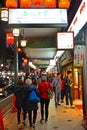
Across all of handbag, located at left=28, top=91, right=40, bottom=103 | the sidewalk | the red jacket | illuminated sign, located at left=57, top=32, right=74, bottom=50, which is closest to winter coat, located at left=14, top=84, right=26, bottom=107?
handbag, located at left=28, top=91, right=40, bottom=103

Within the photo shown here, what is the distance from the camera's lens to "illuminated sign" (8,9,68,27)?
1277cm

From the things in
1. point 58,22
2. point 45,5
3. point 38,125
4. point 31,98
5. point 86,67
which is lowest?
point 38,125

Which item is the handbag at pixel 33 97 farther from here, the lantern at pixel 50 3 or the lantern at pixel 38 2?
the lantern at pixel 38 2

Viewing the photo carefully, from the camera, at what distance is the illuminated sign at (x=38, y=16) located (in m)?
12.8

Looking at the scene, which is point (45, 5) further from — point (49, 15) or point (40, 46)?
point (40, 46)

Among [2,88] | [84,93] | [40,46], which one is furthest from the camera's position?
[2,88]

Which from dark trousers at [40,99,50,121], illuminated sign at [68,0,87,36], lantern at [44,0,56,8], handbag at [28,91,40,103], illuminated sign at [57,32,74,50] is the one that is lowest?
dark trousers at [40,99,50,121]

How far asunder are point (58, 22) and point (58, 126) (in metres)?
3.95

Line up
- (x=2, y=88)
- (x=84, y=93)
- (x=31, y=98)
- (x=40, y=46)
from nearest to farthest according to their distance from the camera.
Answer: (x=31, y=98) → (x=84, y=93) → (x=40, y=46) → (x=2, y=88)

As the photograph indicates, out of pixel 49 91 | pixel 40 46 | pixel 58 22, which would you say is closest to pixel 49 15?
pixel 58 22

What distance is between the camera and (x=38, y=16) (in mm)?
12789

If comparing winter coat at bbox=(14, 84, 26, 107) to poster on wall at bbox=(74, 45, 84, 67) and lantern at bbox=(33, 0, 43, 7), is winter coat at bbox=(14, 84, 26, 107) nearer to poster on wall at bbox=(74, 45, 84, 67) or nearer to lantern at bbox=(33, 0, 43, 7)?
poster on wall at bbox=(74, 45, 84, 67)

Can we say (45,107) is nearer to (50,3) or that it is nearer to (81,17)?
(81,17)

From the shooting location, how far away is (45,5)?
1359cm
